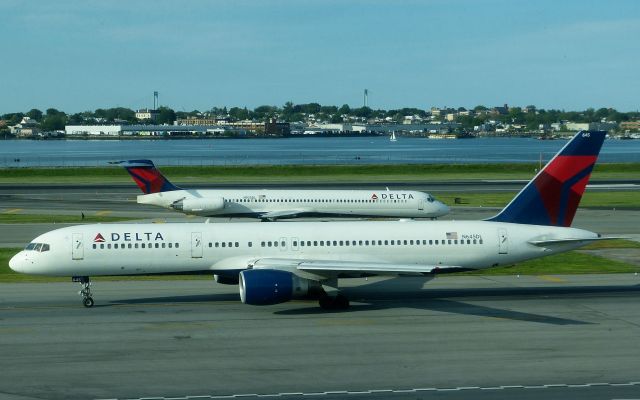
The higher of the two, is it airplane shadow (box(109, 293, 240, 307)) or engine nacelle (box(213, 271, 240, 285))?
engine nacelle (box(213, 271, 240, 285))

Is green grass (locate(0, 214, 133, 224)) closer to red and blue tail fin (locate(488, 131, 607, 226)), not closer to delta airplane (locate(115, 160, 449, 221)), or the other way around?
delta airplane (locate(115, 160, 449, 221))

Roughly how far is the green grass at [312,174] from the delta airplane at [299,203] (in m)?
43.0

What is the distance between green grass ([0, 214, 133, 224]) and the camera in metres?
67.2

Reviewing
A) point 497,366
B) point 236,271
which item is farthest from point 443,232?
point 497,366

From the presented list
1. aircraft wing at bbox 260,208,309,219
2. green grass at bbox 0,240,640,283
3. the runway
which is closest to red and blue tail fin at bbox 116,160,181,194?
aircraft wing at bbox 260,208,309,219

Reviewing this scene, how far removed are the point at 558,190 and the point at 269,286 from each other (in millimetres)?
13662

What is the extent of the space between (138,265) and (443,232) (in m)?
12.5

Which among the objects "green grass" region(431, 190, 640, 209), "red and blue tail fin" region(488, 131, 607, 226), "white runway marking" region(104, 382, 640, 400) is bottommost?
"green grass" region(431, 190, 640, 209)

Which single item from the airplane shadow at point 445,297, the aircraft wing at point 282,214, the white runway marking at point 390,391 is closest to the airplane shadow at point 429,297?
the airplane shadow at point 445,297

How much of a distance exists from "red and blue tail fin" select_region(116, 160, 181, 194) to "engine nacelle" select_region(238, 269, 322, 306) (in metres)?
37.8

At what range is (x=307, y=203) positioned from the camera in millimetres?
68188

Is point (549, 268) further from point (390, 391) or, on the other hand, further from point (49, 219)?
point (49, 219)

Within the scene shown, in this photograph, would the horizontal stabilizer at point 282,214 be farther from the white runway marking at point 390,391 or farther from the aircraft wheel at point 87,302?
the white runway marking at point 390,391

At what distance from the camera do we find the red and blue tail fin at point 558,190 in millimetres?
38156
